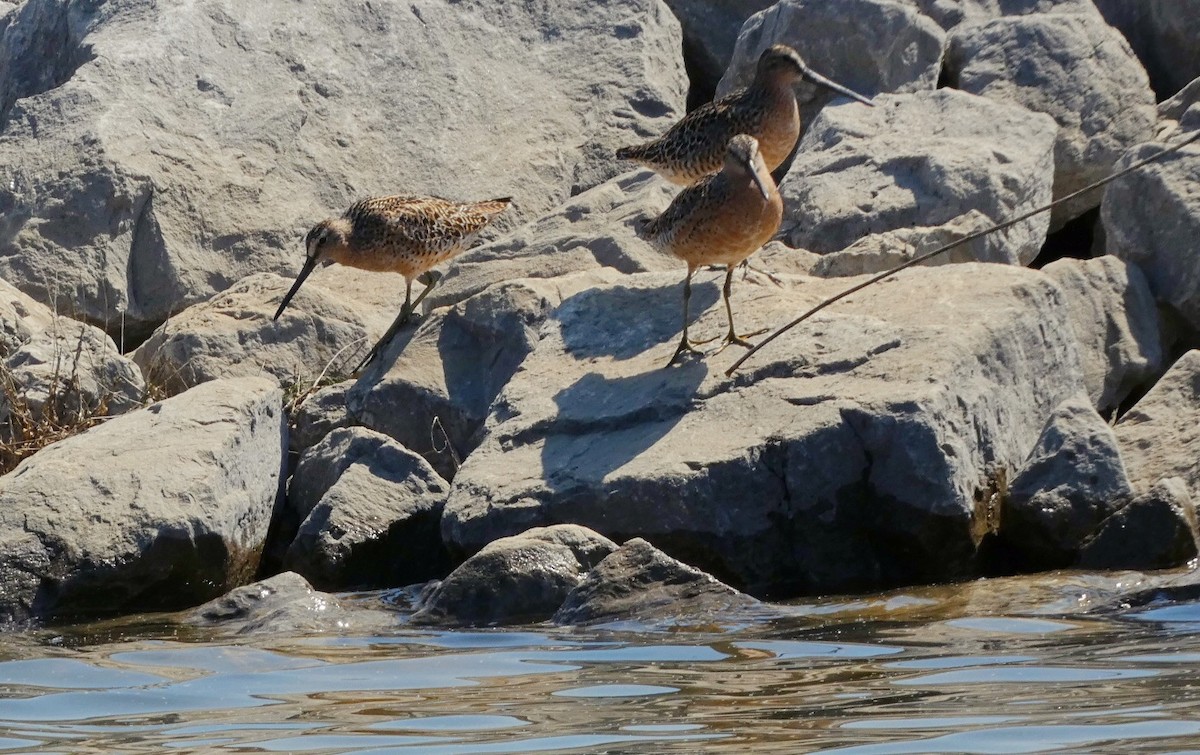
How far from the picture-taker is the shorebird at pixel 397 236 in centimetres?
1102

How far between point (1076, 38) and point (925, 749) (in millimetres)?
7915

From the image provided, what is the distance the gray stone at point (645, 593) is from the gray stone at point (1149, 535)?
58.0 inches

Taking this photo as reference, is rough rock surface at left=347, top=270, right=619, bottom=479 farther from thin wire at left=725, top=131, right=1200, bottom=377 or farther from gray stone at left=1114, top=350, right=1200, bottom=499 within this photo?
gray stone at left=1114, top=350, right=1200, bottom=499

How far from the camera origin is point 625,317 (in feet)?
30.6

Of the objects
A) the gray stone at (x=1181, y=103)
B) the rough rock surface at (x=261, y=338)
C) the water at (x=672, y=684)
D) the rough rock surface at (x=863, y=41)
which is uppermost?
the rough rock surface at (x=863, y=41)

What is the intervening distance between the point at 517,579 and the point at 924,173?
4.27 meters

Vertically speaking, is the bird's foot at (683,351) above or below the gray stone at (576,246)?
below

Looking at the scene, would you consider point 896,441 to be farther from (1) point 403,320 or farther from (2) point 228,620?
(1) point 403,320

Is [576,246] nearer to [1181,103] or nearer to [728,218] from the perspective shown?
[728,218]

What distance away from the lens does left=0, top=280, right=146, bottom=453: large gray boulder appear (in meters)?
9.25

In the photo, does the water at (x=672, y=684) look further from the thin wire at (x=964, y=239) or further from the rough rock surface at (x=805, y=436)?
the thin wire at (x=964, y=239)

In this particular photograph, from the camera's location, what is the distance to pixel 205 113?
1231 centimetres

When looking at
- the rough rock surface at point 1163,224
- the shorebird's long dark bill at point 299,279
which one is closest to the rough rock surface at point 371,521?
the shorebird's long dark bill at point 299,279

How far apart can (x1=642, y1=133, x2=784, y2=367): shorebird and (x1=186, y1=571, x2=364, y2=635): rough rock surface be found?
6.79ft
